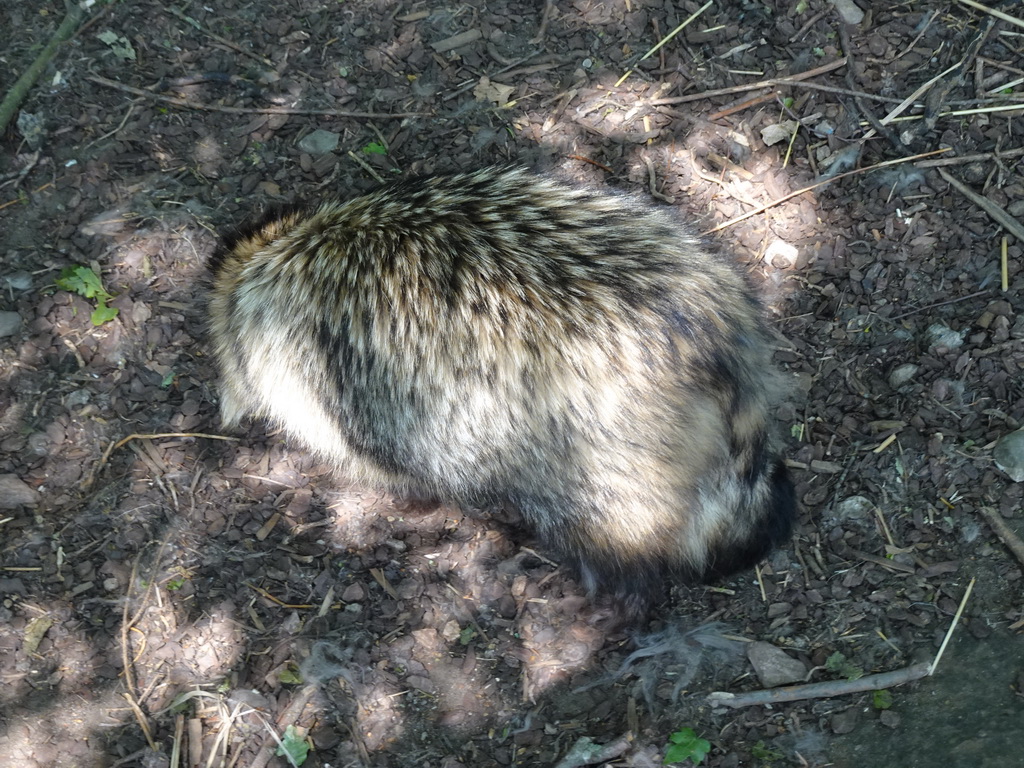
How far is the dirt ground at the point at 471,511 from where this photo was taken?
3.21m

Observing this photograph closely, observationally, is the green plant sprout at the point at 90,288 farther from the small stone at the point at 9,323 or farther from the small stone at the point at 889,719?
the small stone at the point at 889,719

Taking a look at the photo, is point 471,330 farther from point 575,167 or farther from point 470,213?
point 575,167

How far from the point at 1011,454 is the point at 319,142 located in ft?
11.0

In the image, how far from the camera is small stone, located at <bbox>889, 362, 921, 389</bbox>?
3574mm

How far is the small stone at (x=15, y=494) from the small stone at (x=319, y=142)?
1983mm

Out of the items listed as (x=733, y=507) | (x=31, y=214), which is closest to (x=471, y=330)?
(x=733, y=507)

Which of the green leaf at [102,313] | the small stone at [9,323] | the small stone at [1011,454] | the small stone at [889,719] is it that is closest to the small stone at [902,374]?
the small stone at [1011,454]

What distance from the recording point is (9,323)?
3793mm

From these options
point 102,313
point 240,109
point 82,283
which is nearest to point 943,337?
point 240,109

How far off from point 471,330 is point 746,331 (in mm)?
994

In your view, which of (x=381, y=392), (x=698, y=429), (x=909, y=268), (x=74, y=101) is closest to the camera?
(x=698, y=429)

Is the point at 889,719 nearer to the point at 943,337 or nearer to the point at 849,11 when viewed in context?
the point at 943,337

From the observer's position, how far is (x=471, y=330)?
9.51 ft

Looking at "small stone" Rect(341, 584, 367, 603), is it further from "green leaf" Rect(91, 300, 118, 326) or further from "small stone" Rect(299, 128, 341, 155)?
"small stone" Rect(299, 128, 341, 155)
